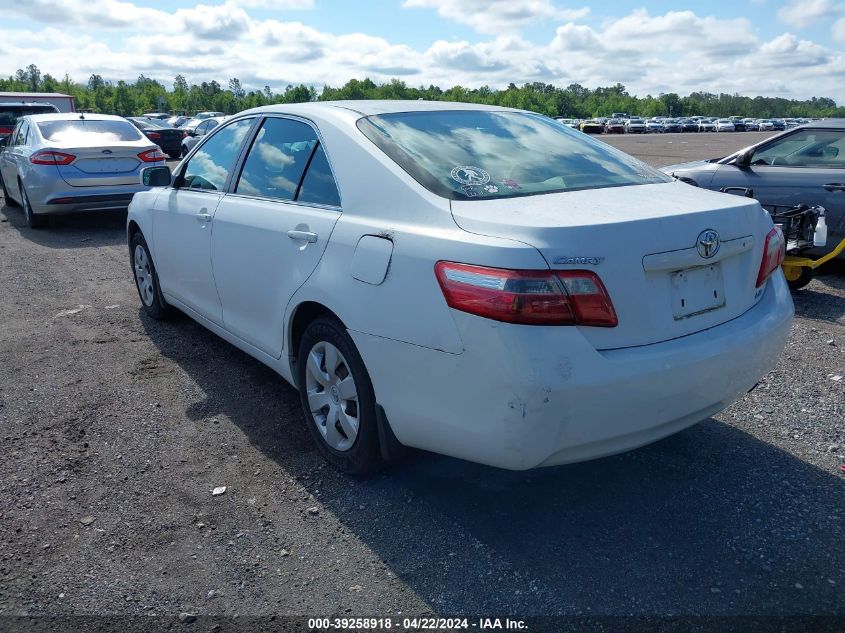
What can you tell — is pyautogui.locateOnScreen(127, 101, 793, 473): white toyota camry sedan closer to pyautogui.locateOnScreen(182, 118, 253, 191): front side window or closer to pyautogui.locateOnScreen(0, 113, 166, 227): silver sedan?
pyautogui.locateOnScreen(182, 118, 253, 191): front side window

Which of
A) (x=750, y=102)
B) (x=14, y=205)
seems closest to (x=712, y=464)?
(x=14, y=205)

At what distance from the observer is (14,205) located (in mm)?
13547

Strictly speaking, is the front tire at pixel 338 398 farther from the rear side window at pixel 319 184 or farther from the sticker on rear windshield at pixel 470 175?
the sticker on rear windshield at pixel 470 175

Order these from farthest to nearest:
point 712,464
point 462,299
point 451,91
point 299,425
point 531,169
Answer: point 451,91
point 299,425
point 712,464
point 531,169
point 462,299

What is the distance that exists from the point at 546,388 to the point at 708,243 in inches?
37.7

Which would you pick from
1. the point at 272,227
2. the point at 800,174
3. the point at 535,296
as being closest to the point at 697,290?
the point at 535,296

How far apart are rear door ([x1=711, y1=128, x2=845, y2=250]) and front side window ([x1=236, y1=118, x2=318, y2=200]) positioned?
5.00m

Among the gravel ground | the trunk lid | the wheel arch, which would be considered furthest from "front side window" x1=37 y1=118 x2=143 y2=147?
the trunk lid

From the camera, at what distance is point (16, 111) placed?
66.2ft

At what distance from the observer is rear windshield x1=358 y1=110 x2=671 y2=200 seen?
10.2 ft

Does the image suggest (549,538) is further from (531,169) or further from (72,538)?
(72,538)

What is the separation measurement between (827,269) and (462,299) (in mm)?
6563

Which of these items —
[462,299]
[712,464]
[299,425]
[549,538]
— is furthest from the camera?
[299,425]

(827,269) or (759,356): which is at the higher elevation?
(759,356)
